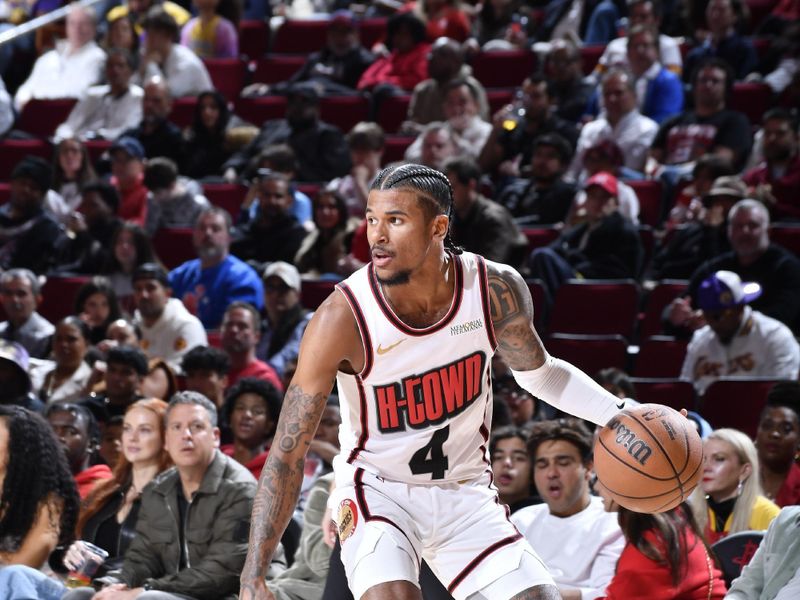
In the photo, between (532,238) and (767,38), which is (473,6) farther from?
(532,238)

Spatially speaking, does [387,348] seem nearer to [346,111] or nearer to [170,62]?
[346,111]

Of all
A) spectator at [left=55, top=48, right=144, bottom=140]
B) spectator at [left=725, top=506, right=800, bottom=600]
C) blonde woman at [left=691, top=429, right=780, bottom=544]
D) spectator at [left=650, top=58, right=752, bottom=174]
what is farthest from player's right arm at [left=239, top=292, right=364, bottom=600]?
spectator at [left=55, top=48, right=144, bottom=140]

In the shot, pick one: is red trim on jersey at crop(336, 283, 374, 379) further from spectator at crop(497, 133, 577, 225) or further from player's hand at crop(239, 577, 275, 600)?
spectator at crop(497, 133, 577, 225)

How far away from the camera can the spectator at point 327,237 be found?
28.3ft

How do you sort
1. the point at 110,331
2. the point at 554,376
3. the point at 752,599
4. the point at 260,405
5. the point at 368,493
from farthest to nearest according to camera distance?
the point at 110,331, the point at 260,405, the point at 752,599, the point at 554,376, the point at 368,493

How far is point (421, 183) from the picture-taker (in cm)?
357

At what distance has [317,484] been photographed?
5617mm

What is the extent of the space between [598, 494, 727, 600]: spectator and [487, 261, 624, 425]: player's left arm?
2.91 ft

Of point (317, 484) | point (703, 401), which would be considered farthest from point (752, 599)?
point (703, 401)

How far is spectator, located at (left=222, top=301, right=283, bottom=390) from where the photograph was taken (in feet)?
24.9

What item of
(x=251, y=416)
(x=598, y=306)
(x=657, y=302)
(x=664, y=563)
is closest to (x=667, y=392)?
(x=598, y=306)

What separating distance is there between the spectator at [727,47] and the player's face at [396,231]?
681cm

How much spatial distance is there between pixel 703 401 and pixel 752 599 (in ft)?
9.00

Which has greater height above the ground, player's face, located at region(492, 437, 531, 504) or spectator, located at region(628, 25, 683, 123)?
spectator, located at region(628, 25, 683, 123)
